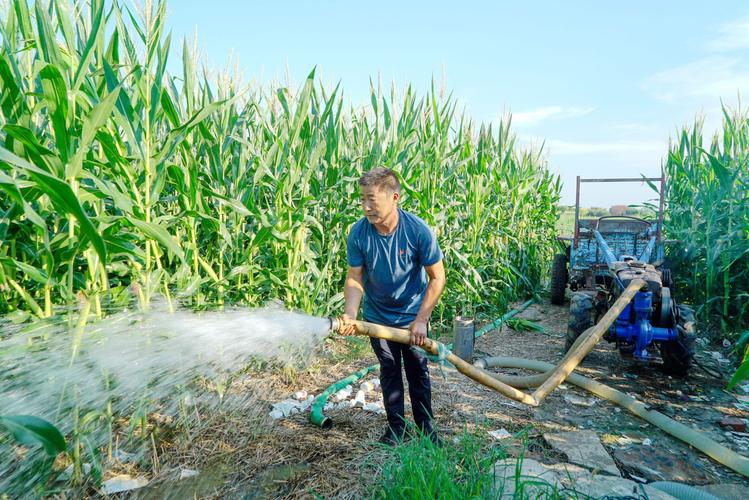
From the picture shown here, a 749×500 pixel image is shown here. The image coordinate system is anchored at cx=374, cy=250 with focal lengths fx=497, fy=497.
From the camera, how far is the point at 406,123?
5.77m

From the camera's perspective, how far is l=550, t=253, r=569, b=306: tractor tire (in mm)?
8070

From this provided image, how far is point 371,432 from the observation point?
3.54 meters

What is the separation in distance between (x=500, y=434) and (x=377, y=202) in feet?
6.45

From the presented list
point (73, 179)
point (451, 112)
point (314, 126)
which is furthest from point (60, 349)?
point (451, 112)

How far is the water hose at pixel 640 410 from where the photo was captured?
3.20 metres

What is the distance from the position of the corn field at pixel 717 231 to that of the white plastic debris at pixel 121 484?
6.25 metres

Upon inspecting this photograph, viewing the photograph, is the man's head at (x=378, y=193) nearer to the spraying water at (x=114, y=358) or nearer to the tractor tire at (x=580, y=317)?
the spraying water at (x=114, y=358)

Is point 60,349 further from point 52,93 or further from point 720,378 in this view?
point 720,378

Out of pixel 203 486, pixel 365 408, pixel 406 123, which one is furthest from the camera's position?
pixel 406 123

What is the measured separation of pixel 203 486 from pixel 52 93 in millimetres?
2201

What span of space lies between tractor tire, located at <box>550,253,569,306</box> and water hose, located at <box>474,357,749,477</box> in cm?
352

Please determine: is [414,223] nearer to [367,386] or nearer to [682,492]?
[367,386]

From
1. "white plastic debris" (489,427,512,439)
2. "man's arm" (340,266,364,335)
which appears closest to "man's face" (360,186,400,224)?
"man's arm" (340,266,364,335)

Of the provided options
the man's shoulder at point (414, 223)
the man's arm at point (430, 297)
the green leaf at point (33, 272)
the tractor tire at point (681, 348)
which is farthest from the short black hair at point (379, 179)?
the tractor tire at point (681, 348)
